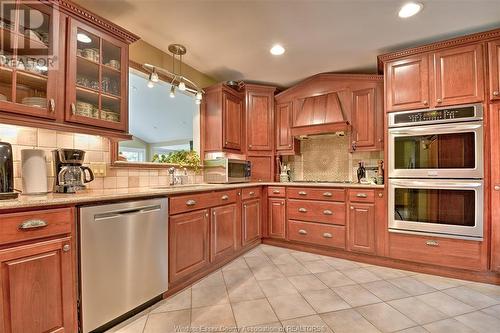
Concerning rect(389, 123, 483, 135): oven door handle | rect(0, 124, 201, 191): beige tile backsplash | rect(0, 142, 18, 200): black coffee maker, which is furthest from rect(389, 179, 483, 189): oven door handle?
rect(0, 142, 18, 200): black coffee maker

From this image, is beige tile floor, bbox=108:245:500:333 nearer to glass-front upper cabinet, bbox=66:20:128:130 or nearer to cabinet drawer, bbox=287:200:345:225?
cabinet drawer, bbox=287:200:345:225

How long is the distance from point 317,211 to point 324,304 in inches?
51.7

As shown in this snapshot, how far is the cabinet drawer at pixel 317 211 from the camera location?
288 cm

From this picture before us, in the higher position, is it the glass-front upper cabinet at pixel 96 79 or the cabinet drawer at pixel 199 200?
the glass-front upper cabinet at pixel 96 79

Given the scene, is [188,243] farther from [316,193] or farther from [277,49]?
[277,49]

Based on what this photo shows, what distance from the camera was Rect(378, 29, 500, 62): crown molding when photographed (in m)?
2.19

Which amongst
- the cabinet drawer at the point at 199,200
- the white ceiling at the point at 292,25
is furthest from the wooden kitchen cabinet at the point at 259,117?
the cabinet drawer at the point at 199,200

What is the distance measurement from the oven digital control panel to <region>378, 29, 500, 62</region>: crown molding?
2.09ft

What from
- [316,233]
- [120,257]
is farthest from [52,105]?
[316,233]

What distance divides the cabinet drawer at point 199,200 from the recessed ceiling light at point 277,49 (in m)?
1.76

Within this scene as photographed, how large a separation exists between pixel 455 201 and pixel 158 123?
4425 mm

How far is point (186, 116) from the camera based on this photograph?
3.62 metres

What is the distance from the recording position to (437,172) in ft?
7.74

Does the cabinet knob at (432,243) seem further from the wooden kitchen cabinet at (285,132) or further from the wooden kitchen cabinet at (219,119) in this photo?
the wooden kitchen cabinet at (219,119)
